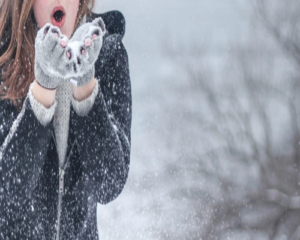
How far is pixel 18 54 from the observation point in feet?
3.94

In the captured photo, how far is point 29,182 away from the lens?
1.11 metres

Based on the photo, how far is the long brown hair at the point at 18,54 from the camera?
1.19m

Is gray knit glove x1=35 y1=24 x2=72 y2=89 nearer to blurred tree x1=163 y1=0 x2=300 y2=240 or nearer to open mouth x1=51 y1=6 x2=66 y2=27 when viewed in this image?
open mouth x1=51 y1=6 x2=66 y2=27

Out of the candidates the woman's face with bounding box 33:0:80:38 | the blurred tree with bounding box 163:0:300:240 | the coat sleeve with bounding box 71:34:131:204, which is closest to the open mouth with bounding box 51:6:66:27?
the woman's face with bounding box 33:0:80:38

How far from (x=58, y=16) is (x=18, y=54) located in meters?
0.12

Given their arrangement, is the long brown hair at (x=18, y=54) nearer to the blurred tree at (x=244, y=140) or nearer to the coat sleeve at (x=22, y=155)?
the coat sleeve at (x=22, y=155)

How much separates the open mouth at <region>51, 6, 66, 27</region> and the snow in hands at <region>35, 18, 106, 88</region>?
0.19m

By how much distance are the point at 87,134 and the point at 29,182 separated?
15 cm

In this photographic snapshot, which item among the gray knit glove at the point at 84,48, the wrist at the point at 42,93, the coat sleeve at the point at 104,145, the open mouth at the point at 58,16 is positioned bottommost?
the coat sleeve at the point at 104,145

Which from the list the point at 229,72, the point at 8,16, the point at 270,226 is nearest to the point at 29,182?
the point at 8,16

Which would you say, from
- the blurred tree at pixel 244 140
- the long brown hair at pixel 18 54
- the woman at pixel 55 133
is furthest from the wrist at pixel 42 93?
the blurred tree at pixel 244 140

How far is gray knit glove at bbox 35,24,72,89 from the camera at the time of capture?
96 centimetres

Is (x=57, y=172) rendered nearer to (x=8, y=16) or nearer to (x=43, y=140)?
(x=43, y=140)

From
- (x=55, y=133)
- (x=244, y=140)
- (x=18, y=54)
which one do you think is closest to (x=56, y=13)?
(x=18, y=54)
